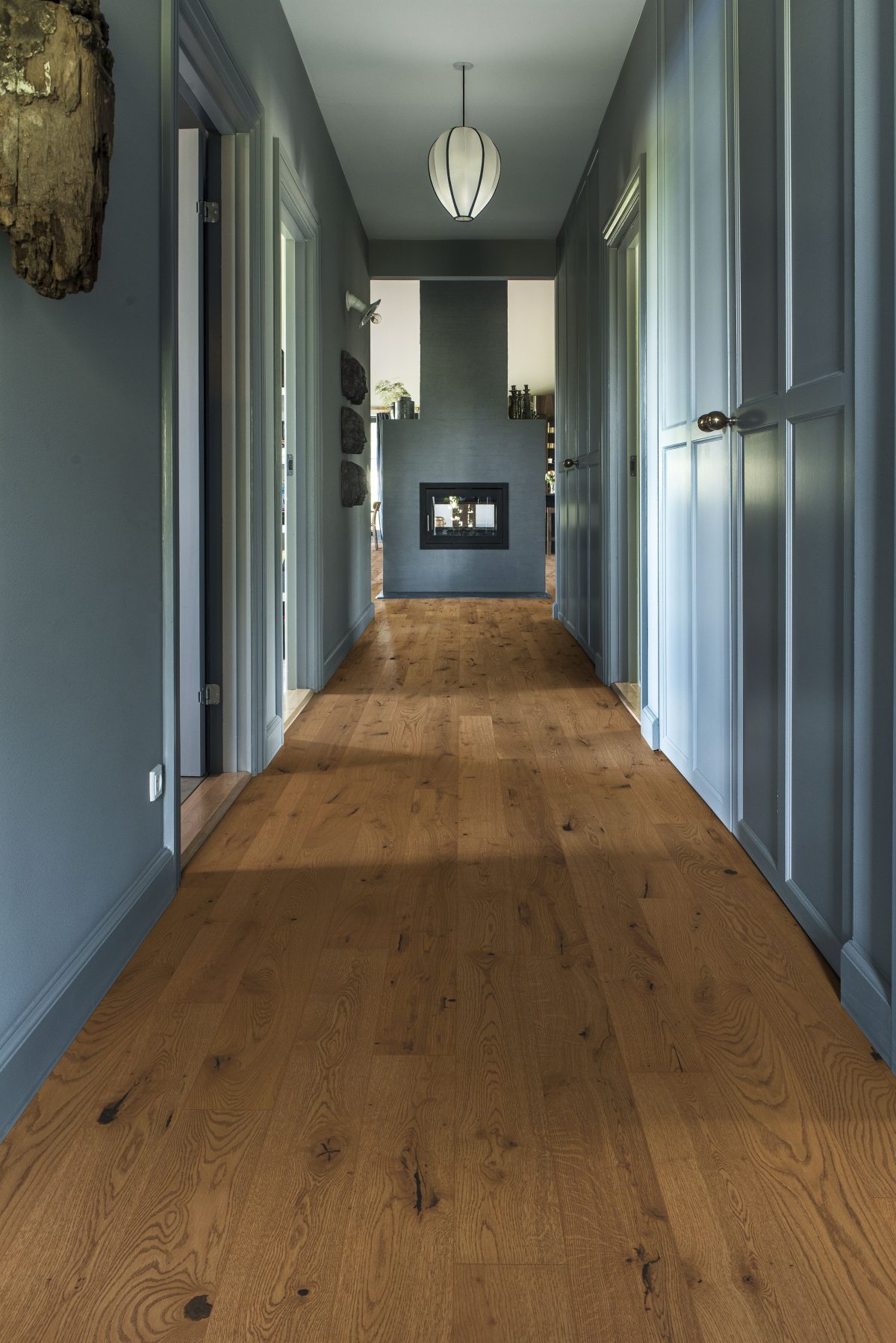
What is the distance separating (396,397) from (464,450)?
3.37 metres

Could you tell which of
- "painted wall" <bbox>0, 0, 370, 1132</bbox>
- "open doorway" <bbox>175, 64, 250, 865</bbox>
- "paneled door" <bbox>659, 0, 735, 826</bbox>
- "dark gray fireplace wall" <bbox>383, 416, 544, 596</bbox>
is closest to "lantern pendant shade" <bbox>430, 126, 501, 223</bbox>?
"paneled door" <bbox>659, 0, 735, 826</bbox>

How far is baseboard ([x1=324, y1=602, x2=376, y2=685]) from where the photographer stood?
17.4 feet

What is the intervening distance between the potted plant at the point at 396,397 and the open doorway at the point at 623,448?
4.51 m

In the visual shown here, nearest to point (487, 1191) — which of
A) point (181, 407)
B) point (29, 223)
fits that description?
point (29, 223)

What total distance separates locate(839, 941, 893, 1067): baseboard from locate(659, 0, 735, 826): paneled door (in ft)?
3.23

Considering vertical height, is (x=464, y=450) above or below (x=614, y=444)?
above

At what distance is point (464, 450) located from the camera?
905 cm

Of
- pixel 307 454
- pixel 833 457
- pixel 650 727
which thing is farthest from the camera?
pixel 307 454

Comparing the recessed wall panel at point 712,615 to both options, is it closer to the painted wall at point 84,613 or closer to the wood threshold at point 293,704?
the painted wall at point 84,613

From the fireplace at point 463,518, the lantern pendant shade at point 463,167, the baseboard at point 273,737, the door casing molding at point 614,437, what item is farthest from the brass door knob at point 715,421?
the fireplace at point 463,518

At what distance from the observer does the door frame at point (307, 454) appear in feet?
15.6

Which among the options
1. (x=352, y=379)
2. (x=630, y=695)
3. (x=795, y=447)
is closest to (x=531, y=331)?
(x=352, y=379)

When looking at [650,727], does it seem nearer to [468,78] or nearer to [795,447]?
[795,447]

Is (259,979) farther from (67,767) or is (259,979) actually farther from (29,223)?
(29,223)
